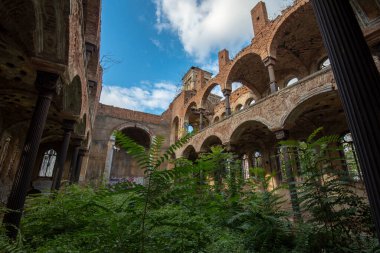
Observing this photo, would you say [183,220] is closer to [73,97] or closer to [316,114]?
[73,97]

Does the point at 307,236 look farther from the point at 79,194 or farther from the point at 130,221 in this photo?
the point at 79,194

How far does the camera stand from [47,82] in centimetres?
584

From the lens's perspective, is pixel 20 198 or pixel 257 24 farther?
pixel 257 24

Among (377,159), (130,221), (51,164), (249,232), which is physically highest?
(51,164)

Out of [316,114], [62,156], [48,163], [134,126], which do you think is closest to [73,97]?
[62,156]

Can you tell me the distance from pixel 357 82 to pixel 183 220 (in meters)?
2.52

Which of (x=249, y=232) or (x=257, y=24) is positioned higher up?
(x=257, y=24)

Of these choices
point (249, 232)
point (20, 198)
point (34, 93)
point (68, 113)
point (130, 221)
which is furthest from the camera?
point (68, 113)

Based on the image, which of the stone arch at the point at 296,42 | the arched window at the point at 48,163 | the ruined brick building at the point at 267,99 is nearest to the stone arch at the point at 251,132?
the ruined brick building at the point at 267,99

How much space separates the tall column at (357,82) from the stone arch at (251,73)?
39.0 feet

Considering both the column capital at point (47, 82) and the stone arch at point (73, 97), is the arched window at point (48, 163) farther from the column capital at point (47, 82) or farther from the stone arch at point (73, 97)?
the column capital at point (47, 82)

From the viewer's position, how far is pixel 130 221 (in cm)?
230

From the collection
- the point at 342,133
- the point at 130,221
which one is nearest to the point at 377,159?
the point at 130,221

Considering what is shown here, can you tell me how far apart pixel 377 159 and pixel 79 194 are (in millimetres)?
5963
